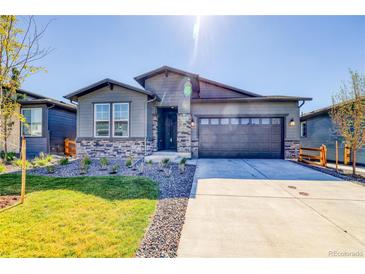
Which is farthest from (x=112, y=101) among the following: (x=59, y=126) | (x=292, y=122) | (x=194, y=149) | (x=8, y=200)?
(x=292, y=122)

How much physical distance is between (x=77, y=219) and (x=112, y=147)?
6.93 metres

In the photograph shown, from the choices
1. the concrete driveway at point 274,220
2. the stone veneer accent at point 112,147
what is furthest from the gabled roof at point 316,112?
the stone veneer accent at point 112,147

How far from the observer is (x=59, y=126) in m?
12.8

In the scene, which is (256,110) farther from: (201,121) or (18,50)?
(18,50)

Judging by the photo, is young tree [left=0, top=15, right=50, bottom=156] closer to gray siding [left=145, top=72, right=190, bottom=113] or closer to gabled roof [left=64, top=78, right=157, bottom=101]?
gabled roof [left=64, top=78, right=157, bottom=101]

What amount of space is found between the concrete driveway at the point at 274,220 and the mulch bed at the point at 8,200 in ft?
12.1

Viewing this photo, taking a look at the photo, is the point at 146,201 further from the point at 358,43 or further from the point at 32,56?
the point at 358,43

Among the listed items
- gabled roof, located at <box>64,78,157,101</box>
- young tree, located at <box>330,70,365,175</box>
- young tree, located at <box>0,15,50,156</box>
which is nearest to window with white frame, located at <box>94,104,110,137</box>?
gabled roof, located at <box>64,78,157,101</box>

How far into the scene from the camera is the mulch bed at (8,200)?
3.72 meters

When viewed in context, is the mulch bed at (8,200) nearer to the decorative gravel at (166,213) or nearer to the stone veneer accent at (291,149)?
the decorative gravel at (166,213)

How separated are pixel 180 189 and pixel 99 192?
204 centimetres
